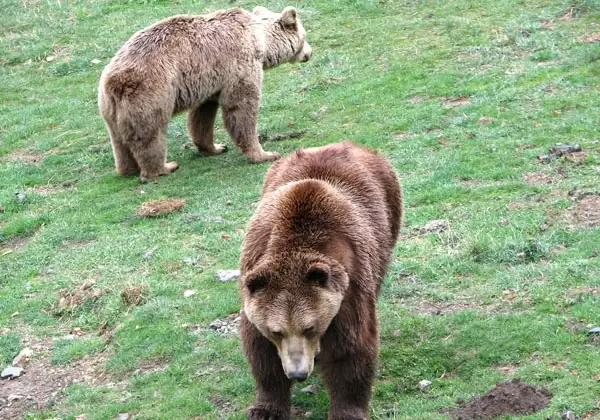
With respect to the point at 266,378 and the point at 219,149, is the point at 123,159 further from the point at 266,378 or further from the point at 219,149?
the point at 266,378

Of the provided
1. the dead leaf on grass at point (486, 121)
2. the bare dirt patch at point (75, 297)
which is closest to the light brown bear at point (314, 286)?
the bare dirt patch at point (75, 297)

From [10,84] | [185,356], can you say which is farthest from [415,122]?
[10,84]

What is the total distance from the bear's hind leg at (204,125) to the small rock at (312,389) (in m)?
6.75

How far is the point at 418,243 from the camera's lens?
895 centimetres

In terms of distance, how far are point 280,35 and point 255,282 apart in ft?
28.6

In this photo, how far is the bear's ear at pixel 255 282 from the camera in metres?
5.52

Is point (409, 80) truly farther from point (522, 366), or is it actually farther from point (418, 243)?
point (522, 366)

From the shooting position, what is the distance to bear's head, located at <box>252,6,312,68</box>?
44.4 ft

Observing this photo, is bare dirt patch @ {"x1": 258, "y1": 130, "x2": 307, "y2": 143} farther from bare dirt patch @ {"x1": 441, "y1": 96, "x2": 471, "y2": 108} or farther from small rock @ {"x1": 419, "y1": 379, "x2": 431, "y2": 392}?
small rock @ {"x1": 419, "y1": 379, "x2": 431, "y2": 392}

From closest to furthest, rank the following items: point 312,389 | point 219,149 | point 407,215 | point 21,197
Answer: point 312,389 < point 407,215 < point 21,197 < point 219,149

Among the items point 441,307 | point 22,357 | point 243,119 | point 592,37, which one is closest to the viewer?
point 441,307

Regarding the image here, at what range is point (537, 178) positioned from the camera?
32.7 feet

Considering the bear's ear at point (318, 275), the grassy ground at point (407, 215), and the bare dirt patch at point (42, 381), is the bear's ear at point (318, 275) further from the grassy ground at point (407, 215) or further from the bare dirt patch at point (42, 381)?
the bare dirt patch at point (42, 381)

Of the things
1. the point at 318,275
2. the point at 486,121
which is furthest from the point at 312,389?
the point at 486,121
